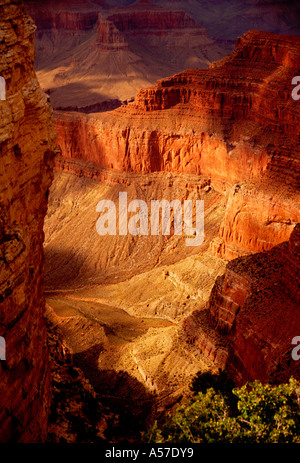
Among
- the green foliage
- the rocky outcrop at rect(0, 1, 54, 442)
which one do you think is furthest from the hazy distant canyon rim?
the green foliage

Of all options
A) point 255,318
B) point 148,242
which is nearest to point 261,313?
point 255,318

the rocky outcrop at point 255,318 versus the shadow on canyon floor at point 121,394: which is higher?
the rocky outcrop at point 255,318

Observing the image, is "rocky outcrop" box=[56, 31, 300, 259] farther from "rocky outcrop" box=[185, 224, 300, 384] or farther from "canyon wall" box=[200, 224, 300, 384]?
"canyon wall" box=[200, 224, 300, 384]

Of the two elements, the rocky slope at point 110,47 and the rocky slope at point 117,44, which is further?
the rocky slope at point 110,47

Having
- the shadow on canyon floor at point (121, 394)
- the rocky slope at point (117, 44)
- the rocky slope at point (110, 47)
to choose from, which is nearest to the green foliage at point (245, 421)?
the shadow on canyon floor at point (121, 394)

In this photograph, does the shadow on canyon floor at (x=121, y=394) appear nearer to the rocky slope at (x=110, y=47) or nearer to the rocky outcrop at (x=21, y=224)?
the rocky outcrop at (x=21, y=224)

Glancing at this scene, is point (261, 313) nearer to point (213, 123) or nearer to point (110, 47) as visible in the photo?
point (213, 123)
